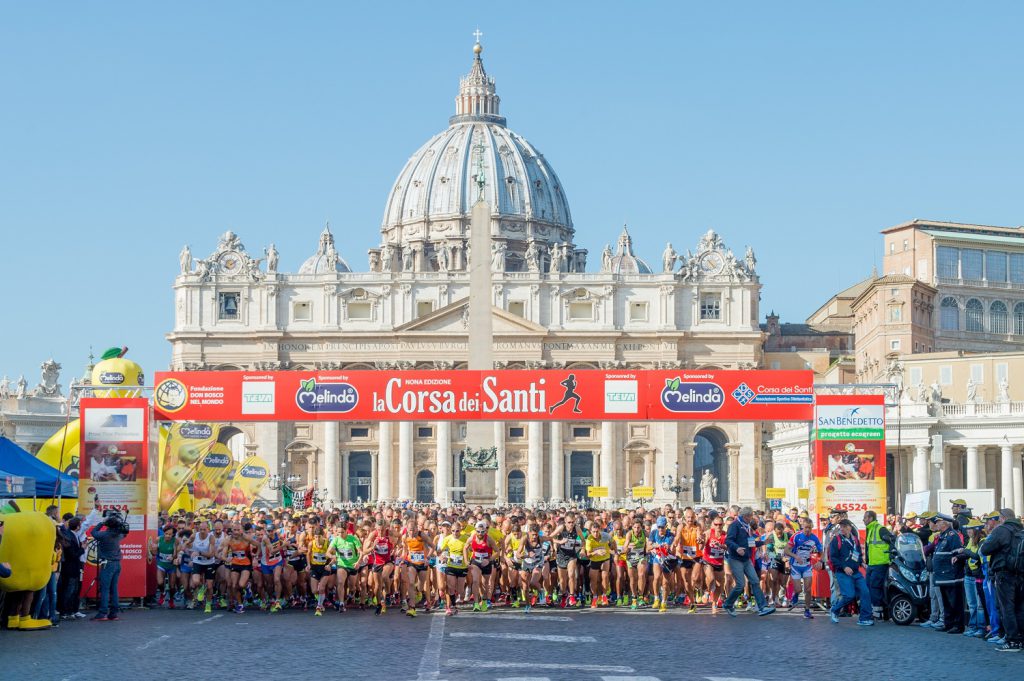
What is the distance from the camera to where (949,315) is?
92.9m

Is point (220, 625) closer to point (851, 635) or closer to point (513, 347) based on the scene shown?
point (851, 635)

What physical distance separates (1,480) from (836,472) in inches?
579

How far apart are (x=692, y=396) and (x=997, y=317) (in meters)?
66.9

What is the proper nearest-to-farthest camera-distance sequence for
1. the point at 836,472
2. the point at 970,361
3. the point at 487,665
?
the point at 487,665 < the point at 836,472 < the point at 970,361

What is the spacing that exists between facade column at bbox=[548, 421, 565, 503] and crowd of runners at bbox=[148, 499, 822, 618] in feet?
244

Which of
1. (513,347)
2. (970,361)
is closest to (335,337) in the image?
(513,347)

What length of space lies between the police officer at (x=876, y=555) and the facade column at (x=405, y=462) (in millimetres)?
79012

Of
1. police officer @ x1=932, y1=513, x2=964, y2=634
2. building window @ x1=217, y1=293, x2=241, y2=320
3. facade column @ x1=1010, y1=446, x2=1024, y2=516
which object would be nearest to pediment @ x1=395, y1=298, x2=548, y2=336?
building window @ x1=217, y1=293, x2=241, y2=320

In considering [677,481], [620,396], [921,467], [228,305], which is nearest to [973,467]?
[921,467]

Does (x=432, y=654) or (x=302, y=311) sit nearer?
(x=432, y=654)

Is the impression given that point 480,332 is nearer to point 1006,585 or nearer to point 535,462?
point 1006,585

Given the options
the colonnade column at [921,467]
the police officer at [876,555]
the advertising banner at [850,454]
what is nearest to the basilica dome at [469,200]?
the colonnade column at [921,467]

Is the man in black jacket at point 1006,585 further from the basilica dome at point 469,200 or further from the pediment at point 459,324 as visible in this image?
the basilica dome at point 469,200

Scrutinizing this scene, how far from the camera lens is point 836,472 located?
29.7 metres
